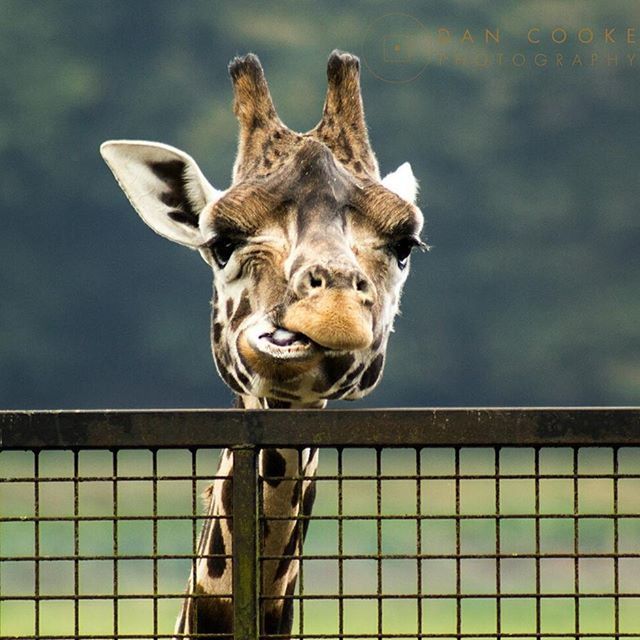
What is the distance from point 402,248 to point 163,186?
949 mm

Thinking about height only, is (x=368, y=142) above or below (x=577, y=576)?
above

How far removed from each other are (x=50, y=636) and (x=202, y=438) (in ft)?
1.78

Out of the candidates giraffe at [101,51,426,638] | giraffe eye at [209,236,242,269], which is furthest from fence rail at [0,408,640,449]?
giraffe eye at [209,236,242,269]

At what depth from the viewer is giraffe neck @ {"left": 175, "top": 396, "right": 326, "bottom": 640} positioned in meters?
3.80

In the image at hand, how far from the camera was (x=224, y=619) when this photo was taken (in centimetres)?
389

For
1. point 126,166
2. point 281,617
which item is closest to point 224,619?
point 281,617

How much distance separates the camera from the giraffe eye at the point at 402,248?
391 cm

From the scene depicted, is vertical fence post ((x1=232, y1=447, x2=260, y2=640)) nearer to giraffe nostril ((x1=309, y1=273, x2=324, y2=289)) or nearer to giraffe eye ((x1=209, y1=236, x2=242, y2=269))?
giraffe nostril ((x1=309, y1=273, x2=324, y2=289))

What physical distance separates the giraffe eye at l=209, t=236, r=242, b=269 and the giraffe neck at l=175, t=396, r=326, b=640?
0.47 m

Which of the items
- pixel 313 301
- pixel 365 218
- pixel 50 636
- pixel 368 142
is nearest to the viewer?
pixel 50 636

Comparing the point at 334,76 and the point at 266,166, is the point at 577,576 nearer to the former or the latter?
the point at 266,166

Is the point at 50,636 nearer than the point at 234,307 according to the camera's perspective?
Yes

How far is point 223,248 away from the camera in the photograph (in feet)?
13.0

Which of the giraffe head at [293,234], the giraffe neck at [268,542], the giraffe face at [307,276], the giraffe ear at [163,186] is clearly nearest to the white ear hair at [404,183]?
the giraffe head at [293,234]
